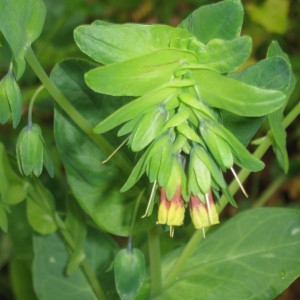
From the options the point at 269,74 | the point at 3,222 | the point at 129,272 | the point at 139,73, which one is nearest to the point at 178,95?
the point at 139,73

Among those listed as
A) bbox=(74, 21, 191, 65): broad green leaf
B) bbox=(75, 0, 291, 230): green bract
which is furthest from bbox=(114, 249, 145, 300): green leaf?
bbox=(74, 21, 191, 65): broad green leaf

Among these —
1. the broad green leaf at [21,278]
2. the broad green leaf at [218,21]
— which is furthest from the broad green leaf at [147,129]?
the broad green leaf at [21,278]

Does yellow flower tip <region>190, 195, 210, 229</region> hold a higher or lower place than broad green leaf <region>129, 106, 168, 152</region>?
lower

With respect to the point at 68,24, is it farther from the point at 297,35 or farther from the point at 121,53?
the point at 121,53

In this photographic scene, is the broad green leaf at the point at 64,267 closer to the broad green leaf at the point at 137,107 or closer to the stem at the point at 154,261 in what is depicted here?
the stem at the point at 154,261

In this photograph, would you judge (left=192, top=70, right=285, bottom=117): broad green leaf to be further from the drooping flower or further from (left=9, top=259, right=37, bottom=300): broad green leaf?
(left=9, top=259, right=37, bottom=300): broad green leaf
